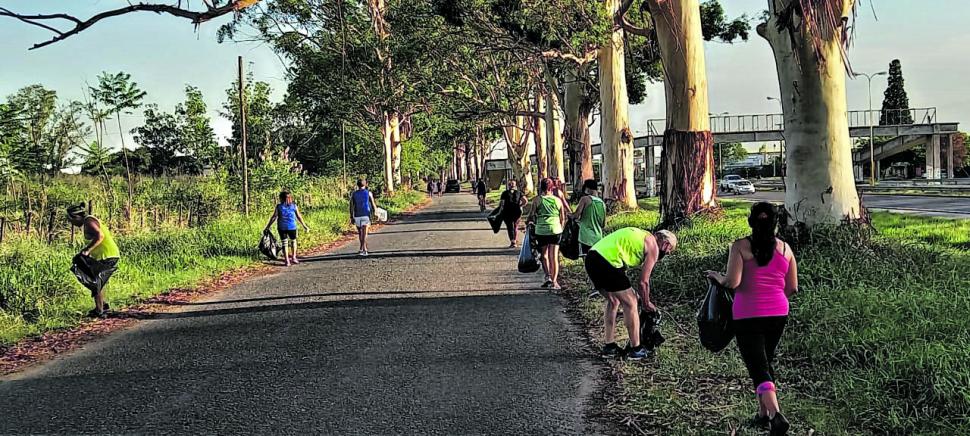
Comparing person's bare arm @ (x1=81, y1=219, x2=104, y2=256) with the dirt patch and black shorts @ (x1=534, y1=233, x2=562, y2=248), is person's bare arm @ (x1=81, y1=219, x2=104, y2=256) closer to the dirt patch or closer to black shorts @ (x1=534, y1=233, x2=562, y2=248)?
the dirt patch

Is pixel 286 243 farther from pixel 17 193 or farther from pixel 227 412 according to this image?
pixel 227 412

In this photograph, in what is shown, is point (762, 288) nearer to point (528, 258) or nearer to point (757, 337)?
point (757, 337)

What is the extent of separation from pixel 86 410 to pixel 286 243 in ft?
31.5

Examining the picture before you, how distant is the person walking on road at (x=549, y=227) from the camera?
11047 millimetres

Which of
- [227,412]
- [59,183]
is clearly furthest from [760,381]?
[59,183]

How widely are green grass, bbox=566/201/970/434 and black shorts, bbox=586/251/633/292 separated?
26.2 inches

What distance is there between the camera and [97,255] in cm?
948

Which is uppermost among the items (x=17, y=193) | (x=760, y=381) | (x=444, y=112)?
(x=444, y=112)

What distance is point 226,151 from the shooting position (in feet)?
79.7

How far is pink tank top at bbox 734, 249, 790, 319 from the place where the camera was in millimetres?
4949

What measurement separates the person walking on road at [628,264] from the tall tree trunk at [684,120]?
831 centimetres

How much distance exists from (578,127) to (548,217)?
18099 millimetres

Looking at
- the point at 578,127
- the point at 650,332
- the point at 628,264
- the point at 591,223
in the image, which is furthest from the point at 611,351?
the point at 578,127

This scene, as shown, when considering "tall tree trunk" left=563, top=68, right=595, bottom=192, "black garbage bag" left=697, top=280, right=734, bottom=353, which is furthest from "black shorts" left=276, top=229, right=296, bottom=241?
"tall tree trunk" left=563, top=68, right=595, bottom=192
